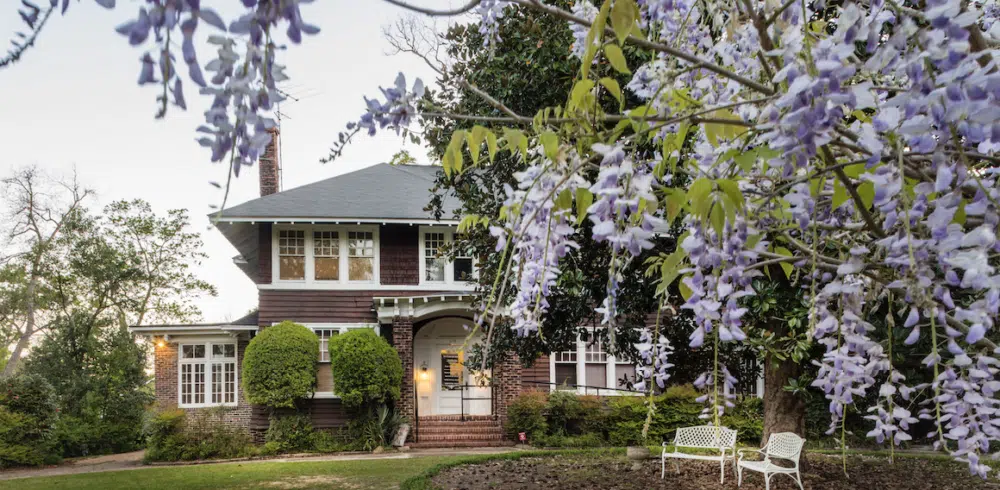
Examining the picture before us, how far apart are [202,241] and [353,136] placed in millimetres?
21779

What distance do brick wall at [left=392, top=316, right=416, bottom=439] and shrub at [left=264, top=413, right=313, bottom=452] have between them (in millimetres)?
1896

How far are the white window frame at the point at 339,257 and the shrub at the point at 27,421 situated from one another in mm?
5255

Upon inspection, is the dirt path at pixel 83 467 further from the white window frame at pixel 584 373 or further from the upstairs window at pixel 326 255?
the white window frame at pixel 584 373

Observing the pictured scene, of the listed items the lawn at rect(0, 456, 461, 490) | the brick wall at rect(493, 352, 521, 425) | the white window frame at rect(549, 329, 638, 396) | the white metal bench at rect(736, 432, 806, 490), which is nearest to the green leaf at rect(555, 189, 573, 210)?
the white metal bench at rect(736, 432, 806, 490)

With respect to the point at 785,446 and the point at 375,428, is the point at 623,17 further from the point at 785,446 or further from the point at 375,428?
the point at 375,428

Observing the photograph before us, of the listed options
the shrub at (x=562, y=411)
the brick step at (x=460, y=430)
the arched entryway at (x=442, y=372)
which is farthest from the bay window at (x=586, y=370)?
the brick step at (x=460, y=430)

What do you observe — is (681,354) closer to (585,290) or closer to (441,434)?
(585,290)

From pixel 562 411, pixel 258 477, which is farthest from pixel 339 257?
pixel 562 411

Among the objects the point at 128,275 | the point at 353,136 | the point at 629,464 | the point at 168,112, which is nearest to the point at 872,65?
the point at 168,112

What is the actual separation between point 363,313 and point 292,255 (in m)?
1.99

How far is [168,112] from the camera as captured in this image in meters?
0.98

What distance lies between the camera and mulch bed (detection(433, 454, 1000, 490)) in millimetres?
7531

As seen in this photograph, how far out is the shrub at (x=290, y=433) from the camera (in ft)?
45.0

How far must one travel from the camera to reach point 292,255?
1495 centimetres
